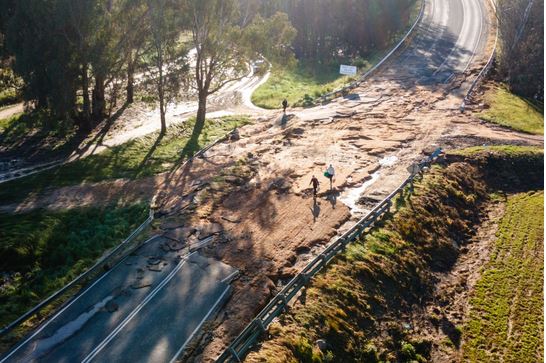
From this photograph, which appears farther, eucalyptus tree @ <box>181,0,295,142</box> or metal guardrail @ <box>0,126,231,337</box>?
eucalyptus tree @ <box>181,0,295,142</box>

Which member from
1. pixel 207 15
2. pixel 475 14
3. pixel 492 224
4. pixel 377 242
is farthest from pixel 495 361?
pixel 475 14

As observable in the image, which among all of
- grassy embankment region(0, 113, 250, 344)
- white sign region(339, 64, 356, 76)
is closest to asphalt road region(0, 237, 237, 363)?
grassy embankment region(0, 113, 250, 344)

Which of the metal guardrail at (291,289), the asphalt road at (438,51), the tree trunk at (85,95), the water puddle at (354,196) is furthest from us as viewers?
the asphalt road at (438,51)

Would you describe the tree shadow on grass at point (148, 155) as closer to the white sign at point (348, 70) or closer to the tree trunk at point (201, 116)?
the tree trunk at point (201, 116)

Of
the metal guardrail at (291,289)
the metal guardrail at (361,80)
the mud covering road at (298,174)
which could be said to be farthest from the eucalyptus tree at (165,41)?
the metal guardrail at (291,289)

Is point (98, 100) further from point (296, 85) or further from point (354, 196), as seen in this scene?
point (354, 196)

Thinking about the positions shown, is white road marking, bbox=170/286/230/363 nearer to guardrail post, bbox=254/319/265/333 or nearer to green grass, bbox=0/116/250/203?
guardrail post, bbox=254/319/265/333
